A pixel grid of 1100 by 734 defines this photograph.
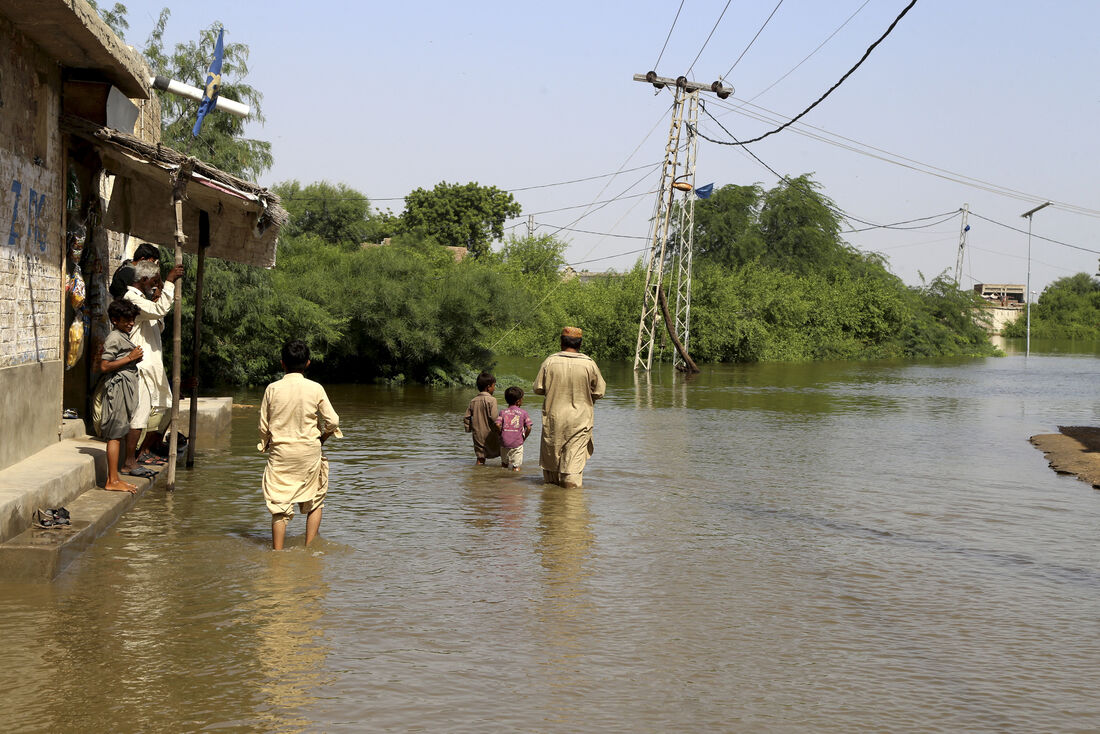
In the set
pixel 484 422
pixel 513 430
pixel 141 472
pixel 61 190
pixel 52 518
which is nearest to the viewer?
pixel 52 518

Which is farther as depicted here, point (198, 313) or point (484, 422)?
point (484, 422)

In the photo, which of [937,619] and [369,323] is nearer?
[937,619]

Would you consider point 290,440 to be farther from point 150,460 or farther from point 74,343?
point 150,460

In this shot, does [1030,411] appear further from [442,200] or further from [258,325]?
[442,200]

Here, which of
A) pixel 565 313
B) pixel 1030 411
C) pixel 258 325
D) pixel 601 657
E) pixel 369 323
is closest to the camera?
pixel 601 657

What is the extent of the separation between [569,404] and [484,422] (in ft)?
5.73

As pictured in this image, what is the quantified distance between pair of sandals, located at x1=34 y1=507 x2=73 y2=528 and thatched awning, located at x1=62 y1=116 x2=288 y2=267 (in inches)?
138

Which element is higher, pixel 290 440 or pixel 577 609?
pixel 290 440

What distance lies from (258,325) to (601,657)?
22.2 m

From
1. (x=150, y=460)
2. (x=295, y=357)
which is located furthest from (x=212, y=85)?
(x=295, y=357)

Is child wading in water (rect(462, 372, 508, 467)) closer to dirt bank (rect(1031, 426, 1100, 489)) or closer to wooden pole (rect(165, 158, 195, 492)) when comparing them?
wooden pole (rect(165, 158, 195, 492))

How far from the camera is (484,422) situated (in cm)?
1251

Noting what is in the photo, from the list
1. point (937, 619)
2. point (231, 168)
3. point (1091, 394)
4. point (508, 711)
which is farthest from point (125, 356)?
point (1091, 394)

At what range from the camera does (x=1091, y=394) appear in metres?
31.6
